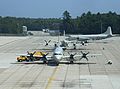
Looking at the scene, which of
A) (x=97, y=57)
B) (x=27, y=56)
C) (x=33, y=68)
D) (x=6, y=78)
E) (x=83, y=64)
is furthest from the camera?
(x=97, y=57)

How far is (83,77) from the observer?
4656cm

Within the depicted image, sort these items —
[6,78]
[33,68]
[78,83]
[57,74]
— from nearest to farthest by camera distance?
[78,83] → [6,78] → [57,74] → [33,68]

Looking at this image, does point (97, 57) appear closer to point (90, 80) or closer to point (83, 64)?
point (83, 64)

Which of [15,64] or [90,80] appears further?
[15,64]

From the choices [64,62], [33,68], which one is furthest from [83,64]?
[33,68]

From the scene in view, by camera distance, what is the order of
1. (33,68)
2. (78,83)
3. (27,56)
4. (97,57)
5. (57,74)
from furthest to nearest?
(97,57) < (27,56) < (33,68) < (57,74) < (78,83)

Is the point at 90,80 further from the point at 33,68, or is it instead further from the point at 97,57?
the point at 97,57

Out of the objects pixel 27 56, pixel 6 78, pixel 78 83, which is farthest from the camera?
pixel 27 56

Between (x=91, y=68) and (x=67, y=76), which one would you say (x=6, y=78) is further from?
(x=91, y=68)

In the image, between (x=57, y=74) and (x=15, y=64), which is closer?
(x=57, y=74)

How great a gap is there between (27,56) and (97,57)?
16111 mm

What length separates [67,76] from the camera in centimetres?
4750

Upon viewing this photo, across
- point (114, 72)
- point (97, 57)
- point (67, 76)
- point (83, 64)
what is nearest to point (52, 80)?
point (67, 76)

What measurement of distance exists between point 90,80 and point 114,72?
8.08m
